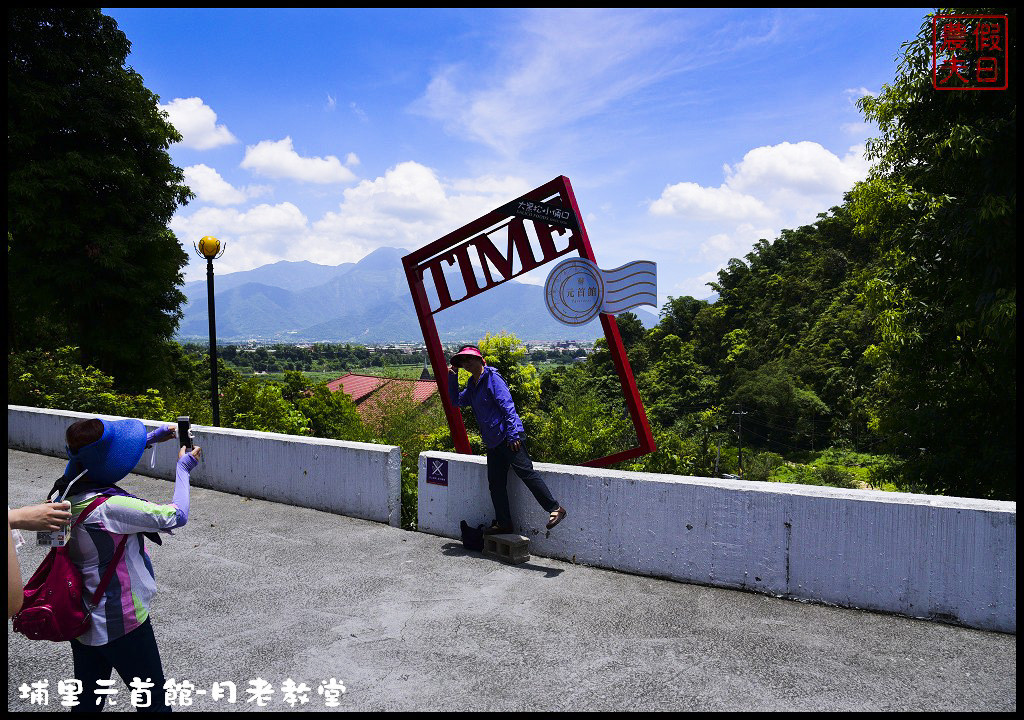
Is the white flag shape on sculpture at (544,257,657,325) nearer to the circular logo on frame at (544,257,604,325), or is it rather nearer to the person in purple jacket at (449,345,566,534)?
the circular logo on frame at (544,257,604,325)

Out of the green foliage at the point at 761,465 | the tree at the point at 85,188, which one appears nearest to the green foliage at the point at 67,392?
the tree at the point at 85,188

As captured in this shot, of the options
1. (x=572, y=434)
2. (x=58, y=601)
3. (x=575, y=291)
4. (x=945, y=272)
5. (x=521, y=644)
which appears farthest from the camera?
(x=572, y=434)

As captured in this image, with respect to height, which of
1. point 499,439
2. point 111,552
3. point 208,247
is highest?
point 208,247

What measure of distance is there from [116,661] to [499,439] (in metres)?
3.26

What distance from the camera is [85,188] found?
19484 millimetres

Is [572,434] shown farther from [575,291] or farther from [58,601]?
[58,601]

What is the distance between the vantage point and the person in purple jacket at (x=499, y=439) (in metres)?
5.49

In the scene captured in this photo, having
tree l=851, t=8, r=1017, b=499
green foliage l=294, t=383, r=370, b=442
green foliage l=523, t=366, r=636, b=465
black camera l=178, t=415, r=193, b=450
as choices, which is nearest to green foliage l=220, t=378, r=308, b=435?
green foliage l=294, t=383, r=370, b=442

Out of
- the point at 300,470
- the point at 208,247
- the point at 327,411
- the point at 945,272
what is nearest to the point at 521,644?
the point at 300,470

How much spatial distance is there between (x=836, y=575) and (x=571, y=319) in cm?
337

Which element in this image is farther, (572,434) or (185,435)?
(572,434)

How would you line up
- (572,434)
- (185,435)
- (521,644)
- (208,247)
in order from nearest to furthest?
(185,435)
(521,644)
(208,247)
(572,434)

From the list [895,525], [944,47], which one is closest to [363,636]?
[895,525]

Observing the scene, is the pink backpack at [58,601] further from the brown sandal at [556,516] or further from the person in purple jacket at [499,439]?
the brown sandal at [556,516]
